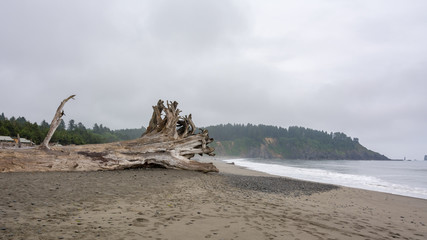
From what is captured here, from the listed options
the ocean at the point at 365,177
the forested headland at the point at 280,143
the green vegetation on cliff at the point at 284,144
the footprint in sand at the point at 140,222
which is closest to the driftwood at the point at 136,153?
the footprint in sand at the point at 140,222

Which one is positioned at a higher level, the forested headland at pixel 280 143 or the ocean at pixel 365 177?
the forested headland at pixel 280 143

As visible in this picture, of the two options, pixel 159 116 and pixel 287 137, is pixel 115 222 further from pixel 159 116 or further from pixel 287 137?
pixel 287 137

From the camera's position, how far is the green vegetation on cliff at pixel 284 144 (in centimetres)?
16275

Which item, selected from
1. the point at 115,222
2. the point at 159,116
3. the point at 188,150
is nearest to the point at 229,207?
the point at 115,222

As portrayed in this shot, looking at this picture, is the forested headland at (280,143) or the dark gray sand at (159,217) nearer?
the dark gray sand at (159,217)

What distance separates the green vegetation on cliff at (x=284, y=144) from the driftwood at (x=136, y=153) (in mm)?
141848

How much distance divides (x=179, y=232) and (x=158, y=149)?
34.3ft

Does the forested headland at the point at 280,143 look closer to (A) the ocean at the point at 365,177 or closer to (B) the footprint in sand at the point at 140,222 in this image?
(A) the ocean at the point at 365,177

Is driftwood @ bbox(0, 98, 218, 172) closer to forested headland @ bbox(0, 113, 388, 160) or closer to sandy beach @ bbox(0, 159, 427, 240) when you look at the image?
sandy beach @ bbox(0, 159, 427, 240)

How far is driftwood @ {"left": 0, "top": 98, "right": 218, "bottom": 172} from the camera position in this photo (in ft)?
34.9

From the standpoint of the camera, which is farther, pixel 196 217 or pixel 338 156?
pixel 338 156

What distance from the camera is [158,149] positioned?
1440cm

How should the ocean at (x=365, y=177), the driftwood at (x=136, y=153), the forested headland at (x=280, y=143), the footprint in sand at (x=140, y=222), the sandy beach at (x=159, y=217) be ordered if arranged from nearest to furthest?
the sandy beach at (x=159, y=217) < the footprint in sand at (x=140, y=222) < the driftwood at (x=136, y=153) < the ocean at (x=365, y=177) < the forested headland at (x=280, y=143)

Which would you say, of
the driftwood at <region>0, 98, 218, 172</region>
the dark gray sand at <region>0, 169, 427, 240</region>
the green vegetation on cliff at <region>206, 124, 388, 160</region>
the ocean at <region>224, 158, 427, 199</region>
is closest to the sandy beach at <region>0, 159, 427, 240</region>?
the dark gray sand at <region>0, 169, 427, 240</region>
